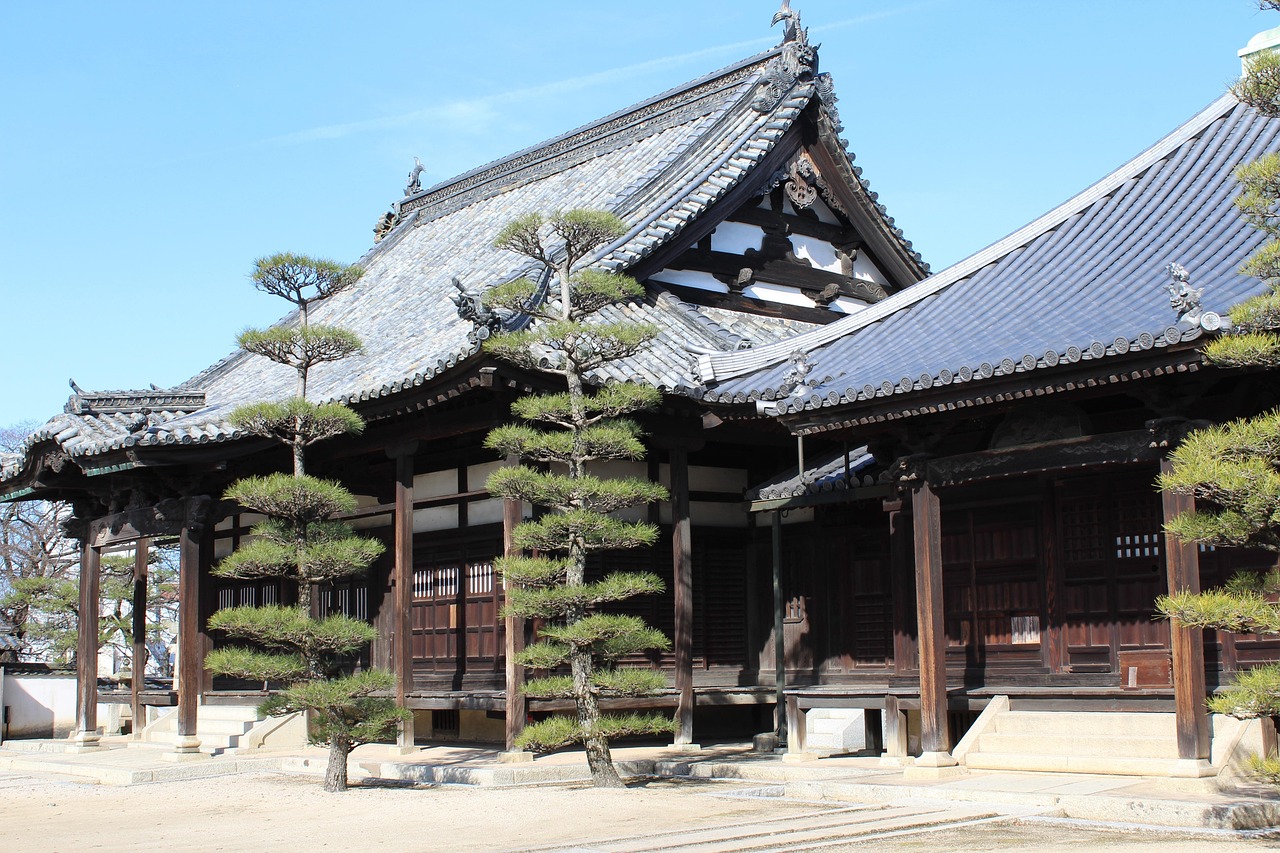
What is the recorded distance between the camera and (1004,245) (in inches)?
623

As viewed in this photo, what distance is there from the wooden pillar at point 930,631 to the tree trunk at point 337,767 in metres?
5.61

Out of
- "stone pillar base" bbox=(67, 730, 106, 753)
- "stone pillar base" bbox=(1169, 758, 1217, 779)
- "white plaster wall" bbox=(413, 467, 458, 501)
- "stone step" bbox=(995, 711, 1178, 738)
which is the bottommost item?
"stone pillar base" bbox=(67, 730, 106, 753)

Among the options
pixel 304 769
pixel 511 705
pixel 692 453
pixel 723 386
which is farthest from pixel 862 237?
pixel 304 769

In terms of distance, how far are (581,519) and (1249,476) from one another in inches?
239

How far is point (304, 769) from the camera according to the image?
16266 millimetres

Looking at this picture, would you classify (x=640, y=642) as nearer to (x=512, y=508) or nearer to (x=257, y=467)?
(x=512, y=508)

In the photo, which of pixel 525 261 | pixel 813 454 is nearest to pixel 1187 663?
pixel 813 454

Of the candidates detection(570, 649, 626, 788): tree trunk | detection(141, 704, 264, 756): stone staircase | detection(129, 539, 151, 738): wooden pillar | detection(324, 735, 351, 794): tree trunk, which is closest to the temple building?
detection(141, 704, 264, 756): stone staircase

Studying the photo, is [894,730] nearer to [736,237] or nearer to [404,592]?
[404,592]

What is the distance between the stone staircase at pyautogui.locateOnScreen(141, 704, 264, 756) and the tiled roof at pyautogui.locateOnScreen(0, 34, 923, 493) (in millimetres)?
4035

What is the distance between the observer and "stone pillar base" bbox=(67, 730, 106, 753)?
19.6m

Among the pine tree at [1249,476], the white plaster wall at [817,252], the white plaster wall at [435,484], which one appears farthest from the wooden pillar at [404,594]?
the pine tree at [1249,476]

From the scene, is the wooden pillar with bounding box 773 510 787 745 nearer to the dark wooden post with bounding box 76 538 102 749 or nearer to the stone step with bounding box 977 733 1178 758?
the stone step with bounding box 977 733 1178 758

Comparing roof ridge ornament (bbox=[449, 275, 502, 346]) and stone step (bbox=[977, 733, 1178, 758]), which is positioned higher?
roof ridge ornament (bbox=[449, 275, 502, 346])
